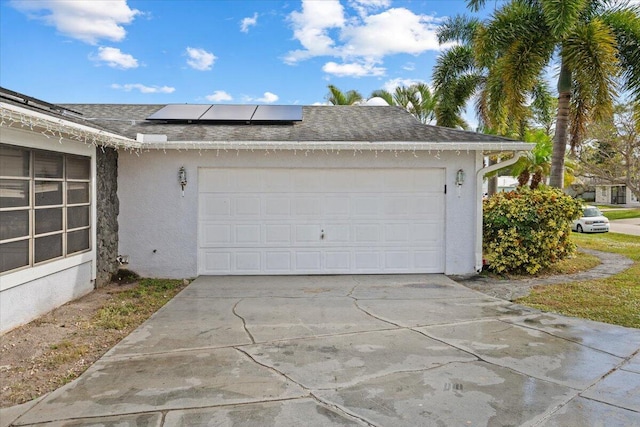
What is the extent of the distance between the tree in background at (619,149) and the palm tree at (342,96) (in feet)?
42.8

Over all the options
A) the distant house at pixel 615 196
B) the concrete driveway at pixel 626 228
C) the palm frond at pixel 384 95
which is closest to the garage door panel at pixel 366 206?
the concrete driveway at pixel 626 228

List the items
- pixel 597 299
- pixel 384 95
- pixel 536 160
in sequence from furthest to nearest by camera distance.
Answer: pixel 384 95, pixel 536 160, pixel 597 299

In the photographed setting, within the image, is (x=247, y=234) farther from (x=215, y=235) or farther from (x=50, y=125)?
(x=50, y=125)

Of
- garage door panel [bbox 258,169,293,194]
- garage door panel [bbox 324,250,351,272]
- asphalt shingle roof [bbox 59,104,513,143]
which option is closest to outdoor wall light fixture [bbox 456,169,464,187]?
asphalt shingle roof [bbox 59,104,513,143]

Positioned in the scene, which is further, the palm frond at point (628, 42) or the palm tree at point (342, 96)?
the palm tree at point (342, 96)

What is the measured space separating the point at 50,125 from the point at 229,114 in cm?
539

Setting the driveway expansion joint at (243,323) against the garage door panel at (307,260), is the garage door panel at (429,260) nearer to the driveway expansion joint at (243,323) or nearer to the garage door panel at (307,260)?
the garage door panel at (307,260)

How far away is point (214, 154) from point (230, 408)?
20.7 feet

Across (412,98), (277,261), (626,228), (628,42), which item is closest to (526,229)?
(277,261)

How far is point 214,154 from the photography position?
898cm

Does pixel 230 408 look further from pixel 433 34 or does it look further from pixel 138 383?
pixel 433 34

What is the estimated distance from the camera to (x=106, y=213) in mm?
8438

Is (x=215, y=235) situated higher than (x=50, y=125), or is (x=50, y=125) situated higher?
(x=50, y=125)

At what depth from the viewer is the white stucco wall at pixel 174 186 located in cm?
894
